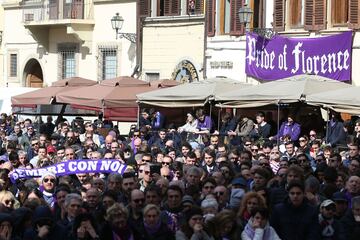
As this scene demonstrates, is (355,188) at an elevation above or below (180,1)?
below

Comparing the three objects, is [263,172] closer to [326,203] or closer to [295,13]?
[326,203]

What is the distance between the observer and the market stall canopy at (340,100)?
23.6m

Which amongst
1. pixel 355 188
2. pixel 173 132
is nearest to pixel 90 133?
pixel 173 132

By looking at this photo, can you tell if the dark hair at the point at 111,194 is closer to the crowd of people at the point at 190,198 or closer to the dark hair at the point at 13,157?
the crowd of people at the point at 190,198

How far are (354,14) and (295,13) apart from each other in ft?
9.29

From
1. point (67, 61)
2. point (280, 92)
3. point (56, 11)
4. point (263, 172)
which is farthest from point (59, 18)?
point (263, 172)

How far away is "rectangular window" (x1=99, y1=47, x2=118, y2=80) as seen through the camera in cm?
4312

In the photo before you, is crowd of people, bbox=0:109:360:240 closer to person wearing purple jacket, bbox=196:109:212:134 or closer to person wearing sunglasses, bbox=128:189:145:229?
person wearing sunglasses, bbox=128:189:145:229

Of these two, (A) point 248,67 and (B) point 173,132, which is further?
(A) point 248,67

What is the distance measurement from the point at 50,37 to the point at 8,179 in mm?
29418

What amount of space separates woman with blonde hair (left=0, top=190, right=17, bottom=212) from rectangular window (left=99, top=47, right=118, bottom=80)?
2715cm

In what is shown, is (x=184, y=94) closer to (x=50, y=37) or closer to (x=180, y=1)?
(x=180, y=1)

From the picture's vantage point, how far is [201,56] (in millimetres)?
38156

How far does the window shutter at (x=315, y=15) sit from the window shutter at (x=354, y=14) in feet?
4.09
